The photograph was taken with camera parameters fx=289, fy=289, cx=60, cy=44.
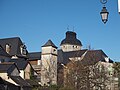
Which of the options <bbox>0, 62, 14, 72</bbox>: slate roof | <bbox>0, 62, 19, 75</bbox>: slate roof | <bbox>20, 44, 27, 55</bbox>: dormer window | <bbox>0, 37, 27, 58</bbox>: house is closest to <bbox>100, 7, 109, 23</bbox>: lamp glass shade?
<bbox>0, 62, 19, 75</bbox>: slate roof

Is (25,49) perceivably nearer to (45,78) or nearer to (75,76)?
(45,78)

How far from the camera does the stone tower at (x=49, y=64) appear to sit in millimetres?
73688

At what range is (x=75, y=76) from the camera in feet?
179

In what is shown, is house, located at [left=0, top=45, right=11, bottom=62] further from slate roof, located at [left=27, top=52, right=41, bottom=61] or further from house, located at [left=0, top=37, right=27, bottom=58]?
slate roof, located at [left=27, top=52, right=41, bottom=61]

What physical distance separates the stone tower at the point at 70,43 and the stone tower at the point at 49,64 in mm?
36426

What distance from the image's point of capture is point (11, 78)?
55750 millimetres

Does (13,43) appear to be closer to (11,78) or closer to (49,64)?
(49,64)

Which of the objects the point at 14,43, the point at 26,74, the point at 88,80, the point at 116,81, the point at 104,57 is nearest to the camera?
the point at 88,80

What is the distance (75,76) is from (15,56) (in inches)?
971

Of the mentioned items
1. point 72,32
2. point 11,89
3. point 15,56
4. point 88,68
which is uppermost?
point 72,32

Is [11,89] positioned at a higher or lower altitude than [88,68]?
lower

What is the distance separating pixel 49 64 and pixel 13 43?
444 inches

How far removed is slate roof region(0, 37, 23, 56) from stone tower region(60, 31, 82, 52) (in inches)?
1496

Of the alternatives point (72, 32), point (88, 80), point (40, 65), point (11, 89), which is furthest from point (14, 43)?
point (72, 32)
